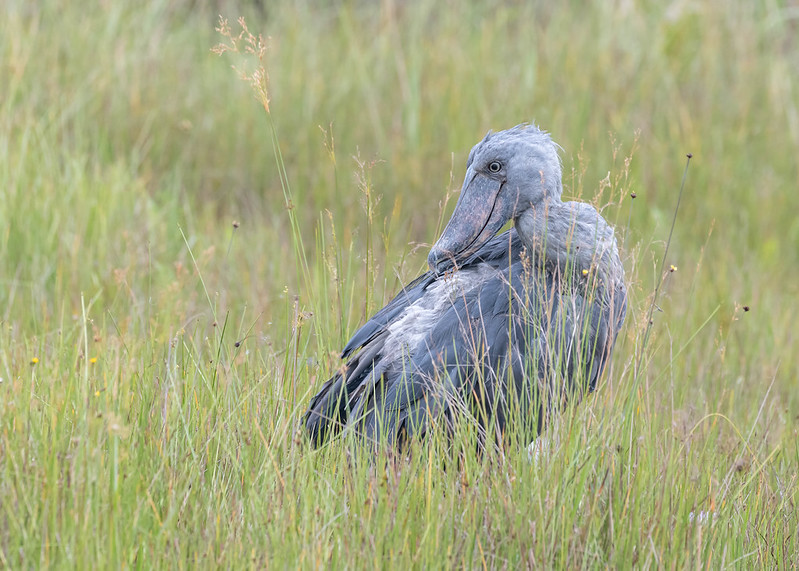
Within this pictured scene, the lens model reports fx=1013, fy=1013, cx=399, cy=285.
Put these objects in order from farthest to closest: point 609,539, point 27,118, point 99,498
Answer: point 27,118 → point 609,539 → point 99,498

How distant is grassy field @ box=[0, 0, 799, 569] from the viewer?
2.30 m

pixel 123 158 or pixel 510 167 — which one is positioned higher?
pixel 510 167

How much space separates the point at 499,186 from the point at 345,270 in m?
1.88

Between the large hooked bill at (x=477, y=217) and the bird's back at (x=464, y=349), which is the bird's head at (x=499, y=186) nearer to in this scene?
the large hooked bill at (x=477, y=217)

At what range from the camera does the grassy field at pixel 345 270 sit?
2.30 meters

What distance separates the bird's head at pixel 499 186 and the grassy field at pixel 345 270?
11 cm

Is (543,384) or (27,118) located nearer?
(543,384)

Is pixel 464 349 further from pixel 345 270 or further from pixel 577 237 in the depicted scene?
pixel 345 270

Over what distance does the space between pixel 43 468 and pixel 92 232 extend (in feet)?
8.76

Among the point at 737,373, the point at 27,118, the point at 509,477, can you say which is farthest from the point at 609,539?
the point at 27,118

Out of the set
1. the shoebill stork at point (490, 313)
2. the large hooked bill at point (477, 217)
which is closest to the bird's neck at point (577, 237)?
the shoebill stork at point (490, 313)

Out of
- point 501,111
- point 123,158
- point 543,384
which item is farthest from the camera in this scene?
point 501,111

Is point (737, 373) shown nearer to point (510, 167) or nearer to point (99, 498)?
point (510, 167)

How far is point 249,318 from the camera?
431cm
